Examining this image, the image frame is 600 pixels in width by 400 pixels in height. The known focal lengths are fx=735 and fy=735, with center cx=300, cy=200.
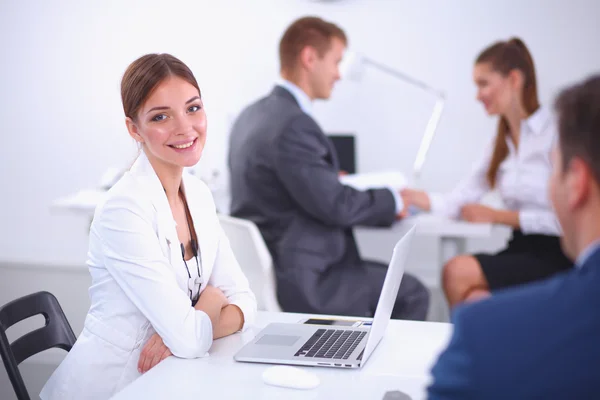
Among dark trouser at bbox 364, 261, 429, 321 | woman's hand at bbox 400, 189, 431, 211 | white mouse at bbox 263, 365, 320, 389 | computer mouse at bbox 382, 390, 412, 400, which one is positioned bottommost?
dark trouser at bbox 364, 261, 429, 321

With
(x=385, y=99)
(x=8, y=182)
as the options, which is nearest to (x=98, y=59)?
(x=8, y=182)

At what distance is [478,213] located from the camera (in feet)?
9.21

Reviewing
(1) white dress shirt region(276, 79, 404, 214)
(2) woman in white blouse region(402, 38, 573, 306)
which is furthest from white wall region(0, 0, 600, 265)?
(1) white dress shirt region(276, 79, 404, 214)

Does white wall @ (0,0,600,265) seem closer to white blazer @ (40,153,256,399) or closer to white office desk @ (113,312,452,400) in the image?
white blazer @ (40,153,256,399)

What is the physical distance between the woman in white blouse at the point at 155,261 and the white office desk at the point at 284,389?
0.06 meters

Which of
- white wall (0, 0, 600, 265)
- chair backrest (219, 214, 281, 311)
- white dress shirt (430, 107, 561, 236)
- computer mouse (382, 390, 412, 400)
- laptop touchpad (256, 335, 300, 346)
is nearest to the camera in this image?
computer mouse (382, 390, 412, 400)

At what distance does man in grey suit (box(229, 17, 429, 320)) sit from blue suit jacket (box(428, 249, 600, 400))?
5.42 feet

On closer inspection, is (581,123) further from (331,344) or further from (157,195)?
(157,195)

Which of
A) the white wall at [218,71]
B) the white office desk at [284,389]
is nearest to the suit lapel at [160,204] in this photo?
the white office desk at [284,389]

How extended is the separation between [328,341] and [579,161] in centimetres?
78

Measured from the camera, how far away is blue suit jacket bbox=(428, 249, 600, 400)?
2.40ft

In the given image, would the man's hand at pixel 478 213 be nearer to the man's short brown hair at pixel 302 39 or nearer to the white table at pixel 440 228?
the white table at pixel 440 228

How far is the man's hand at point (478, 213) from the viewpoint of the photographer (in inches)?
109

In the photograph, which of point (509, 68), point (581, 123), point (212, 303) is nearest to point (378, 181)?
point (509, 68)
